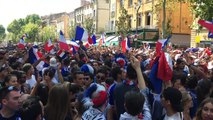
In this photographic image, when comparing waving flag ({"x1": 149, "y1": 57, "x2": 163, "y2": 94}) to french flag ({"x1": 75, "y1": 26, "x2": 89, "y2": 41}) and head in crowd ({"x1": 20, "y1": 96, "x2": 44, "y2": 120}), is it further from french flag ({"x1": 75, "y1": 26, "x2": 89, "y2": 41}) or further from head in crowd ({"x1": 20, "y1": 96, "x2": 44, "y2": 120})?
french flag ({"x1": 75, "y1": 26, "x2": 89, "y2": 41})

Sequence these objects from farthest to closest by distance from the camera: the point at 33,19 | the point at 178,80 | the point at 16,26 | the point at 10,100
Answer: the point at 16,26, the point at 33,19, the point at 178,80, the point at 10,100

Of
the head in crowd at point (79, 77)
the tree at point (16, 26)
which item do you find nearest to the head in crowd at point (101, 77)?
the head in crowd at point (79, 77)

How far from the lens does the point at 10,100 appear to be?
13.8ft

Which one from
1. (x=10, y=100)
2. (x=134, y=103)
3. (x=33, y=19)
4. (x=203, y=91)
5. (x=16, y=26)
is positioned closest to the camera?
(x=134, y=103)

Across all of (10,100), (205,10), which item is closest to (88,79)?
(10,100)

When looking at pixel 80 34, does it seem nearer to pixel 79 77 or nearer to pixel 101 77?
pixel 101 77

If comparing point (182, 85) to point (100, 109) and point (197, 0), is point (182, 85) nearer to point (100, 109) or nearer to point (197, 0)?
point (100, 109)

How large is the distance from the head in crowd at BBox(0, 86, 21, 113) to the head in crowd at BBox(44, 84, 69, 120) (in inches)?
17.5

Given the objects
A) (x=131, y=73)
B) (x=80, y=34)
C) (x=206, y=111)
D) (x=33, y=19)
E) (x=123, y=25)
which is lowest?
(x=206, y=111)

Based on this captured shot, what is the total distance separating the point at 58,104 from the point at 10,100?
67 centimetres

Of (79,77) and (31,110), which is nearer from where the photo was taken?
(31,110)

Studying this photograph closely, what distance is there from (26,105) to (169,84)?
2882 mm

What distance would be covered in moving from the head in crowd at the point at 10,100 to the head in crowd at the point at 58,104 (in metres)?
0.44

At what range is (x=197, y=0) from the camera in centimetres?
2408
